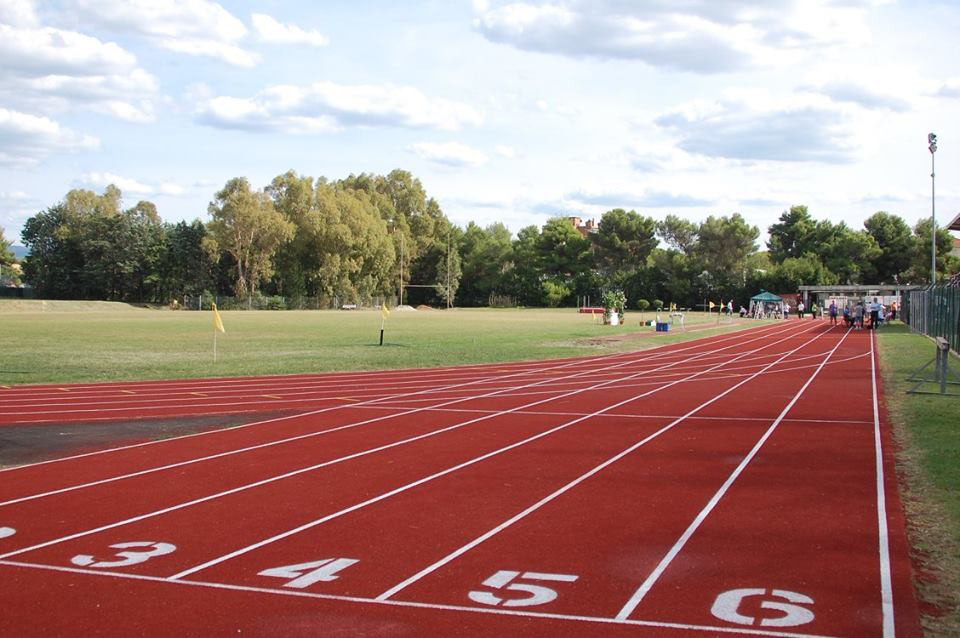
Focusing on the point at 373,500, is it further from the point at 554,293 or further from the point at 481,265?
the point at 481,265

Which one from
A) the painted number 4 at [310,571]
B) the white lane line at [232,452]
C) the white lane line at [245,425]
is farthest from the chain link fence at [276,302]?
the painted number 4 at [310,571]

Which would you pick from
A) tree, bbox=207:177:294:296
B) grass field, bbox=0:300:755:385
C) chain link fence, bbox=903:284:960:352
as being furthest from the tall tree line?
grass field, bbox=0:300:755:385

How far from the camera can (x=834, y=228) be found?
294ft

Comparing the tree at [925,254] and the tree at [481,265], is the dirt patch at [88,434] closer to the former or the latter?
the tree at [925,254]

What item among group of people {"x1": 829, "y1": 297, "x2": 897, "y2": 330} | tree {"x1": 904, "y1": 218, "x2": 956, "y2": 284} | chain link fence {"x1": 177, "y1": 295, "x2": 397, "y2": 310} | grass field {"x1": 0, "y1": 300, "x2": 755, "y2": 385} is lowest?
grass field {"x1": 0, "y1": 300, "x2": 755, "y2": 385}

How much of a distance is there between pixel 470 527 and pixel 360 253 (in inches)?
3542

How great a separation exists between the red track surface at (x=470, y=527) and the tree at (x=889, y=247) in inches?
3187

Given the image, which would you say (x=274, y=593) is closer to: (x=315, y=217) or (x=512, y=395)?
(x=512, y=395)

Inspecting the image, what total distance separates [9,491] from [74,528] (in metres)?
1.92

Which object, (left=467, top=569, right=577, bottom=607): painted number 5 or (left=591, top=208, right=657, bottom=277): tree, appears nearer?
(left=467, top=569, right=577, bottom=607): painted number 5

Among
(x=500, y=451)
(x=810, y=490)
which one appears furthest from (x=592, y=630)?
(x=500, y=451)

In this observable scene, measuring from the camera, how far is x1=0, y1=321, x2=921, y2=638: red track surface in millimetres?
5098

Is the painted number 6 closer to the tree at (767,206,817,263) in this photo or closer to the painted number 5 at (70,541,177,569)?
the painted number 5 at (70,541,177,569)

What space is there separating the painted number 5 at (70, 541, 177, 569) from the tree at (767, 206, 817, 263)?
91.9 metres
